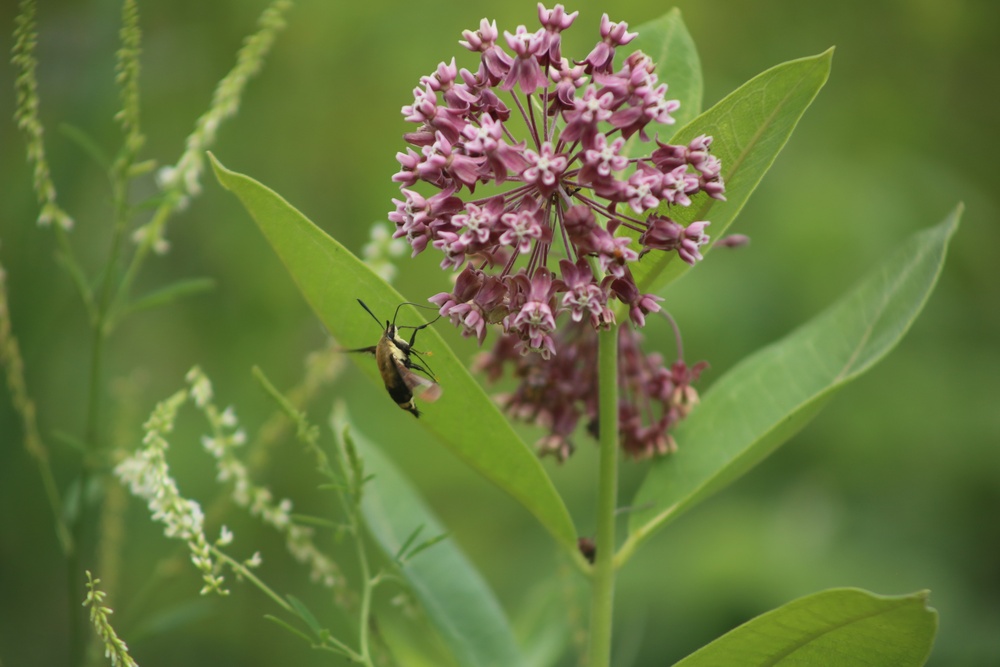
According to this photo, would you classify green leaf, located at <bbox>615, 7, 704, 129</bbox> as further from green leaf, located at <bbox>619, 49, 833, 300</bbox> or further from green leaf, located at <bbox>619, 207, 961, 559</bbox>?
green leaf, located at <bbox>619, 207, 961, 559</bbox>

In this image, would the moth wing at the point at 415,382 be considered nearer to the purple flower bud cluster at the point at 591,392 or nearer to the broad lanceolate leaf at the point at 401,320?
the broad lanceolate leaf at the point at 401,320

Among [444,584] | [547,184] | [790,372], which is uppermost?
[547,184]

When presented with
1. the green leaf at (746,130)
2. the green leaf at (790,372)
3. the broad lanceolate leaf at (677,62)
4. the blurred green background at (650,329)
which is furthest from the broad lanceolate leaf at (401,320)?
the blurred green background at (650,329)

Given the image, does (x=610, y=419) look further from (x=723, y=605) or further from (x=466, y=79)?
(x=723, y=605)

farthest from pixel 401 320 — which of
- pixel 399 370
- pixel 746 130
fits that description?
pixel 746 130

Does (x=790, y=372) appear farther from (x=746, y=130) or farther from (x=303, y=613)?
(x=303, y=613)

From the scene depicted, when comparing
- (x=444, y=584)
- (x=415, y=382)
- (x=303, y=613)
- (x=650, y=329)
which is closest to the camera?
(x=303, y=613)

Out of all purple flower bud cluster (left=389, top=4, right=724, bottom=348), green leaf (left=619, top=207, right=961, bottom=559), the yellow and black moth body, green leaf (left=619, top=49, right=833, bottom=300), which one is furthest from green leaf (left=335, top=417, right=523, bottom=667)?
green leaf (left=619, top=49, right=833, bottom=300)
